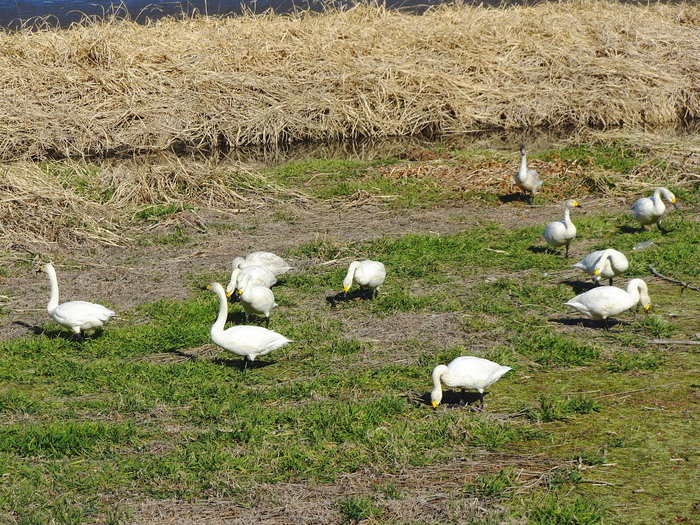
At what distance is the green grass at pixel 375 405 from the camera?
5.99 metres

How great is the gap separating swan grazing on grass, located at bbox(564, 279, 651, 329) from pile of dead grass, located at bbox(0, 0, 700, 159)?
35.3ft

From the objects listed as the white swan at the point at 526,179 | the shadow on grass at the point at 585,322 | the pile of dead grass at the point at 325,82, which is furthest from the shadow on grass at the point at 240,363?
the pile of dead grass at the point at 325,82

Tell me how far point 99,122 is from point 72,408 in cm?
1207

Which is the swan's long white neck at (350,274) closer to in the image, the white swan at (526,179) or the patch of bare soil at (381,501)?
the patch of bare soil at (381,501)

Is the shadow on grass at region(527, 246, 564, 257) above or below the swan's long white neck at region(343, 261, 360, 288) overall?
below

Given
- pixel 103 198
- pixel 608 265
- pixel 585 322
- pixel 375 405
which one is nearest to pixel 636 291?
pixel 585 322

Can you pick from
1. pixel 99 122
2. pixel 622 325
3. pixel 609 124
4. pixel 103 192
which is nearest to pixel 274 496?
pixel 622 325

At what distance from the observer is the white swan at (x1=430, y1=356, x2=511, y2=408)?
7004 mm

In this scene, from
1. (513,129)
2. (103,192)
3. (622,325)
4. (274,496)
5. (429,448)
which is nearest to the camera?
(274,496)

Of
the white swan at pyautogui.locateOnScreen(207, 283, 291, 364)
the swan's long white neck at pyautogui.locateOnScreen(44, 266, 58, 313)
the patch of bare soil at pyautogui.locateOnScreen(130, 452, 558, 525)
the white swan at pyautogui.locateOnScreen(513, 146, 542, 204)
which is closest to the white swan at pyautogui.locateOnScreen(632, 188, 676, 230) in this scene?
the white swan at pyautogui.locateOnScreen(513, 146, 542, 204)

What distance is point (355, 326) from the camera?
9375 millimetres

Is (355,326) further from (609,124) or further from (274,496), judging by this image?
(609,124)

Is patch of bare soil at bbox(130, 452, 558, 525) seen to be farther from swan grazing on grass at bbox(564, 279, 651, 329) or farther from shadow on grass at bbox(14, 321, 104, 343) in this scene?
shadow on grass at bbox(14, 321, 104, 343)

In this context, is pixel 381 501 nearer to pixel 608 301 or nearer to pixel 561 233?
pixel 608 301
